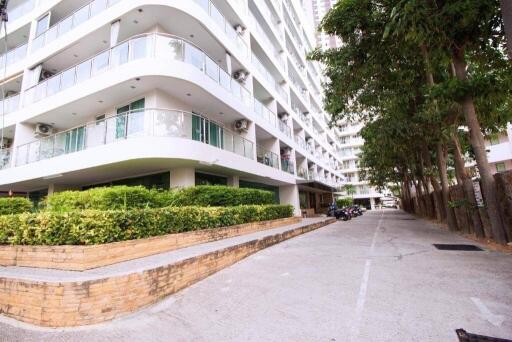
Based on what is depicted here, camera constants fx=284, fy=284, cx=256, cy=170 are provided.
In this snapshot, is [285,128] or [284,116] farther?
[284,116]

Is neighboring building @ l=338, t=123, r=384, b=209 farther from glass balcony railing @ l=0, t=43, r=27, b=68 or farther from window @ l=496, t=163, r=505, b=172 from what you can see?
glass balcony railing @ l=0, t=43, r=27, b=68

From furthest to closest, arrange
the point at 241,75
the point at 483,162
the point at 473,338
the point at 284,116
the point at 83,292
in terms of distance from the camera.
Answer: the point at 284,116
the point at 241,75
the point at 483,162
the point at 83,292
the point at 473,338

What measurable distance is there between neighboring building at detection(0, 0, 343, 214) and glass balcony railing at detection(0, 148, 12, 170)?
A: 0.21ft

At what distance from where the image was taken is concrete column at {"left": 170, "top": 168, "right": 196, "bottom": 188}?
43.0ft

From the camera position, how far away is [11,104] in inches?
659

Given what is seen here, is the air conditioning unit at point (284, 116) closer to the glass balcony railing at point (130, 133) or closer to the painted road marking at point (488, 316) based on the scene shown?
the glass balcony railing at point (130, 133)

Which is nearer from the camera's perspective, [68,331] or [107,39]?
[68,331]

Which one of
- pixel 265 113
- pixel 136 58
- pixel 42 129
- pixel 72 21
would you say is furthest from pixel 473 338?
pixel 72 21

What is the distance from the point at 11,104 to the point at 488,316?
22.6 meters

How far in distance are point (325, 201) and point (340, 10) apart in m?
37.7

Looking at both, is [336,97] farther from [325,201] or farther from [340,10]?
[325,201]

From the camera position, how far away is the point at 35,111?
49.1ft

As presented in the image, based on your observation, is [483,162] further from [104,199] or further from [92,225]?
[104,199]

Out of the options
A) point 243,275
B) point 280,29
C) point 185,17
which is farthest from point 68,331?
point 280,29
